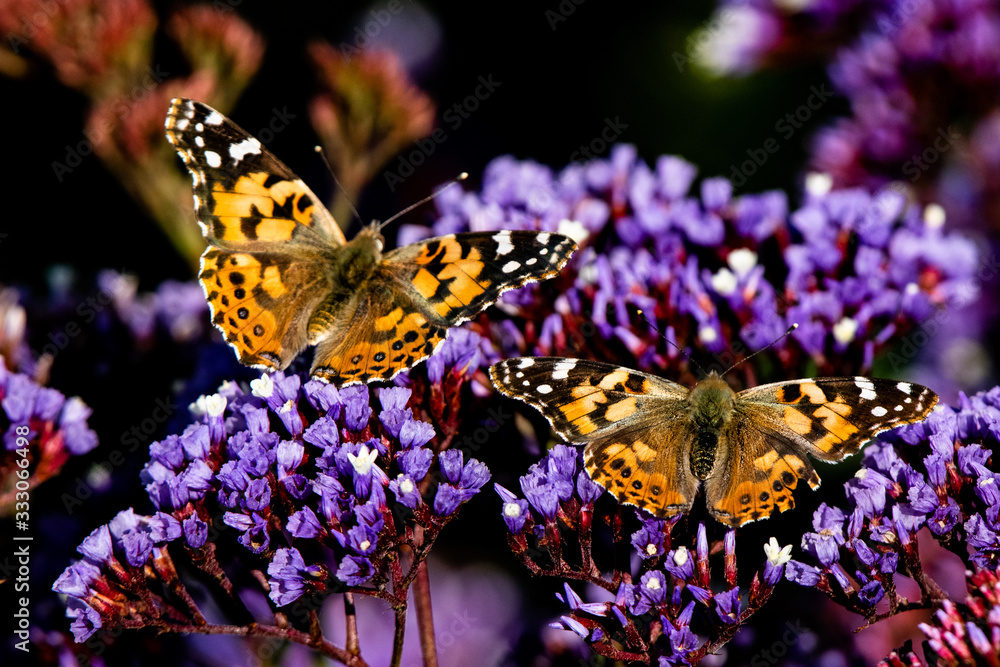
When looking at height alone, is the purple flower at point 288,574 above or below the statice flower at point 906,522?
above

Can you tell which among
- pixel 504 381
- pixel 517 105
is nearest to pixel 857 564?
pixel 504 381

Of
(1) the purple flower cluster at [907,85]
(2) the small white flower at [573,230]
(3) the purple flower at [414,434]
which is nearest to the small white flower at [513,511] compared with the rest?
(3) the purple flower at [414,434]

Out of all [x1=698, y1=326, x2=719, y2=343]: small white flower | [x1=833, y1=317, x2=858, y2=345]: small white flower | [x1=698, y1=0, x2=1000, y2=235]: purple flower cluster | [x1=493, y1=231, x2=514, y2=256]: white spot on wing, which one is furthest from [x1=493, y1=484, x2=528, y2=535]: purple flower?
[x1=698, y1=0, x2=1000, y2=235]: purple flower cluster

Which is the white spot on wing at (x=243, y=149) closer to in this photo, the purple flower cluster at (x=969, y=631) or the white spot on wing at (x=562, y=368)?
the white spot on wing at (x=562, y=368)

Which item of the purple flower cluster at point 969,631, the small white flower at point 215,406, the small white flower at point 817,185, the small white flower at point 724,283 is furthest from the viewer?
the small white flower at point 817,185

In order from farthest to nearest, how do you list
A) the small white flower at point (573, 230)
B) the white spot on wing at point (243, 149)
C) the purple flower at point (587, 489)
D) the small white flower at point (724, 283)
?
the small white flower at point (573, 230), the small white flower at point (724, 283), the white spot on wing at point (243, 149), the purple flower at point (587, 489)

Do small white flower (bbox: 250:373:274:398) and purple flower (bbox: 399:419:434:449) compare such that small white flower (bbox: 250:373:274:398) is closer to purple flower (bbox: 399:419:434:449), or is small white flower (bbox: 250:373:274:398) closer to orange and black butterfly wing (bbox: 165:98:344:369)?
orange and black butterfly wing (bbox: 165:98:344:369)
